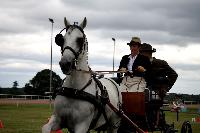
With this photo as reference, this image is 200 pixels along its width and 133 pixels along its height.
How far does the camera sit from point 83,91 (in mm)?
8555

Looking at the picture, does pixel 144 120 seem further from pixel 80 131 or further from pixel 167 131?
pixel 80 131

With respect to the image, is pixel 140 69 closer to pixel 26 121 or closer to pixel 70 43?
pixel 70 43

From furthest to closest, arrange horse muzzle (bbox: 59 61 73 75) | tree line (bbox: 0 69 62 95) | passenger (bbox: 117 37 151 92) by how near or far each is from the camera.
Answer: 1. tree line (bbox: 0 69 62 95)
2. passenger (bbox: 117 37 151 92)
3. horse muzzle (bbox: 59 61 73 75)

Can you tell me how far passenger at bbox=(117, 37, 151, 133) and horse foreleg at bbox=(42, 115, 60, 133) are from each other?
9.36ft

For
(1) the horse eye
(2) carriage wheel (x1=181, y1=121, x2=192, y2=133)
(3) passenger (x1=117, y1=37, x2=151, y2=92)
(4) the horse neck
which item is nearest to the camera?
(1) the horse eye

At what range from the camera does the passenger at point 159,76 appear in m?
11.6

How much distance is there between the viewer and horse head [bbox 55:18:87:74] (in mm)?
7738

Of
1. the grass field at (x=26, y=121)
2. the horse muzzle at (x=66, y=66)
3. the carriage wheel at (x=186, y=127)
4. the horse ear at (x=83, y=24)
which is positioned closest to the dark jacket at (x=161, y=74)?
the carriage wheel at (x=186, y=127)

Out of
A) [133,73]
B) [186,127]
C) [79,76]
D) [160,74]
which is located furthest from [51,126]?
[186,127]

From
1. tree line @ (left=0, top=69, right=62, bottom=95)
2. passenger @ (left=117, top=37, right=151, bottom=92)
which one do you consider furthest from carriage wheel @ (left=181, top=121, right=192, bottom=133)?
tree line @ (left=0, top=69, right=62, bottom=95)

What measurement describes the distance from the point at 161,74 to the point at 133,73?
5.41ft

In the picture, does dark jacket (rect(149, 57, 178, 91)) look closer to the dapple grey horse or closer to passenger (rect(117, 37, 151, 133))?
passenger (rect(117, 37, 151, 133))

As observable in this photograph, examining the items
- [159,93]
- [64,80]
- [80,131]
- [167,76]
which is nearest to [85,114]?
[80,131]

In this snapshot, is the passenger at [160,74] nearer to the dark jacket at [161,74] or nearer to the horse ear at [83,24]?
the dark jacket at [161,74]
